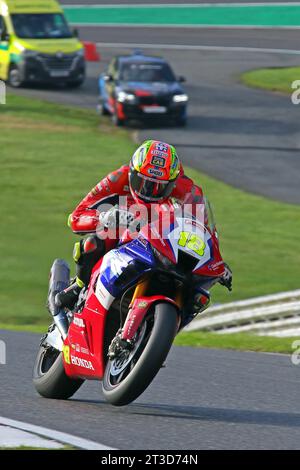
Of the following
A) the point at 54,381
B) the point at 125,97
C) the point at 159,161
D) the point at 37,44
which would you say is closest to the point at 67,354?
the point at 54,381

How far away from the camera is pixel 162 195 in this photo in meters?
7.07

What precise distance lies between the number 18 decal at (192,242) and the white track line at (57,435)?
1261 millimetres

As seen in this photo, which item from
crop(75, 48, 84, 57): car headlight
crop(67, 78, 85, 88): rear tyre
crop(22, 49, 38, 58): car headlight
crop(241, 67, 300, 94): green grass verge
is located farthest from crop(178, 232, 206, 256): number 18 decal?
crop(241, 67, 300, 94): green grass verge

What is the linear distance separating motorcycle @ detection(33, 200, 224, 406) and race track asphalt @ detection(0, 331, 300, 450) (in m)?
0.25

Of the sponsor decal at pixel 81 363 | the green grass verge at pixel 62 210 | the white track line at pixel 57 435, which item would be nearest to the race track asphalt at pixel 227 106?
the green grass verge at pixel 62 210

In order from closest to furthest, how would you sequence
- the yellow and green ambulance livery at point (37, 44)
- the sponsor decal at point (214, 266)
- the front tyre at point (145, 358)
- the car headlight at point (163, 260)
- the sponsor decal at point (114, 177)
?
the front tyre at point (145, 358) → the car headlight at point (163, 260) → the sponsor decal at point (214, 266) → the sponsor decal at point (114, 177) → the yellow and green ambulance livery at point (37, 44)

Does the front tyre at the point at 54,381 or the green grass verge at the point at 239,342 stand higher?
the front tyre at the point at 54,381

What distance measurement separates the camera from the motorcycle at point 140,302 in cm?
644

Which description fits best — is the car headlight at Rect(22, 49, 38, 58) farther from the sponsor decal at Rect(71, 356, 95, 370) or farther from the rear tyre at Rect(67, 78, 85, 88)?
the sponsor decal at Rect(71, 356, 95, 370)

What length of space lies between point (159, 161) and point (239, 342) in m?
5.68

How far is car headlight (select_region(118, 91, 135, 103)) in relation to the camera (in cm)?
2949

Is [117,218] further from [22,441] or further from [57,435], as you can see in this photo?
[22,441]

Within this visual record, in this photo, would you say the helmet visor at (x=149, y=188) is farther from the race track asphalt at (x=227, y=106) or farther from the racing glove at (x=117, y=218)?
the race track asphalt at (x=227, y=106)
